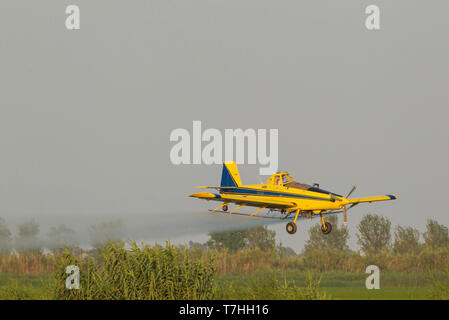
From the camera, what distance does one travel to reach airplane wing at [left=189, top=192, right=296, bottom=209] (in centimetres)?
4628

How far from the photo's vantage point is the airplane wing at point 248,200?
46275 millimetres

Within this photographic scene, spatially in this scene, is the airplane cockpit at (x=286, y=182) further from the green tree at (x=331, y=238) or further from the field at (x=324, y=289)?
the green tree at (x=331, y=238)

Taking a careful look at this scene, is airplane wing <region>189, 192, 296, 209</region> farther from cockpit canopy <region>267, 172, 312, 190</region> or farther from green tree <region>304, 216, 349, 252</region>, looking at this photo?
green tree <region>304, 216, 349, 252</region>

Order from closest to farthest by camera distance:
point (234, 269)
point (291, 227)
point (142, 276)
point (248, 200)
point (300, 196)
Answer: point (142, 276), point (291, 227), point (300, 196), point (248, 200), point (234, 269)

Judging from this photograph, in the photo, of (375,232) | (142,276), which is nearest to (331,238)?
(375,232)

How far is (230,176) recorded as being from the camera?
51.1 m

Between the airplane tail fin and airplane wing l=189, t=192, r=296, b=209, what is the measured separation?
2142 millimetres

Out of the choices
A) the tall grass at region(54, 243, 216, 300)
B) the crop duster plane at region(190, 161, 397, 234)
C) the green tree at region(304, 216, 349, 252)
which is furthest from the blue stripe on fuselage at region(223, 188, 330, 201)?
the green tree at region(304, 216, 349, 252)

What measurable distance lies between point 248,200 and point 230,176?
4.11 metres

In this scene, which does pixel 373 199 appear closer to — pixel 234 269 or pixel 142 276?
pixel 142 276

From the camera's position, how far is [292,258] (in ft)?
244
